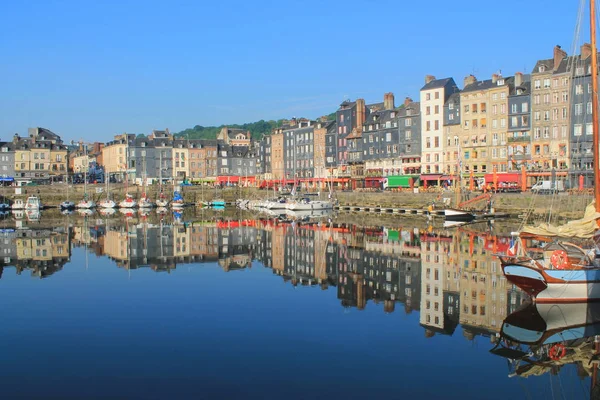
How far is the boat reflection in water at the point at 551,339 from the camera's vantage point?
15352mm

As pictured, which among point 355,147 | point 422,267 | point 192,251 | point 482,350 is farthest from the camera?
point 355,147

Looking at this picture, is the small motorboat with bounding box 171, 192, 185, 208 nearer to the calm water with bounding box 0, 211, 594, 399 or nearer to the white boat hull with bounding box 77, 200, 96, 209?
the white boat hull with bounding box 77, 200, 96, 209

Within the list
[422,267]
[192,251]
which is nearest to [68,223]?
[192,251]

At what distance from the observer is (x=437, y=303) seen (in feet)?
74.5

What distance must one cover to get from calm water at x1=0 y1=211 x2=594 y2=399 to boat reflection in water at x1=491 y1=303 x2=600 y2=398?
9.3 inches

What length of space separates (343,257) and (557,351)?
65.4 ft

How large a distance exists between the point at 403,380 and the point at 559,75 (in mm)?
63851

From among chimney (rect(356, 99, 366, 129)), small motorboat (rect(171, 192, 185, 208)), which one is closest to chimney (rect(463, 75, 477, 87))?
chimney (rect(356, 99, 366, 129))

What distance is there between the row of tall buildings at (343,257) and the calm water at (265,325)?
0.16 metres

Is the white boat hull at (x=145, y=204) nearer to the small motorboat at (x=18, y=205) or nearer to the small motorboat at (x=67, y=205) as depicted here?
the small motorboat at (x=67, y=205)

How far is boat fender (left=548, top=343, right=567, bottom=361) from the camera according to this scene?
52.5 feet

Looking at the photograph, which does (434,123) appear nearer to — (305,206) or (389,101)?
(389,101)

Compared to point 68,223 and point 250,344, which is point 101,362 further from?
point 68,223

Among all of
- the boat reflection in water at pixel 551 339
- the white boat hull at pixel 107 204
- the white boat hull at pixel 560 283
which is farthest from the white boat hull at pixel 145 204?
the boat reflection in water at pixel 551 339
